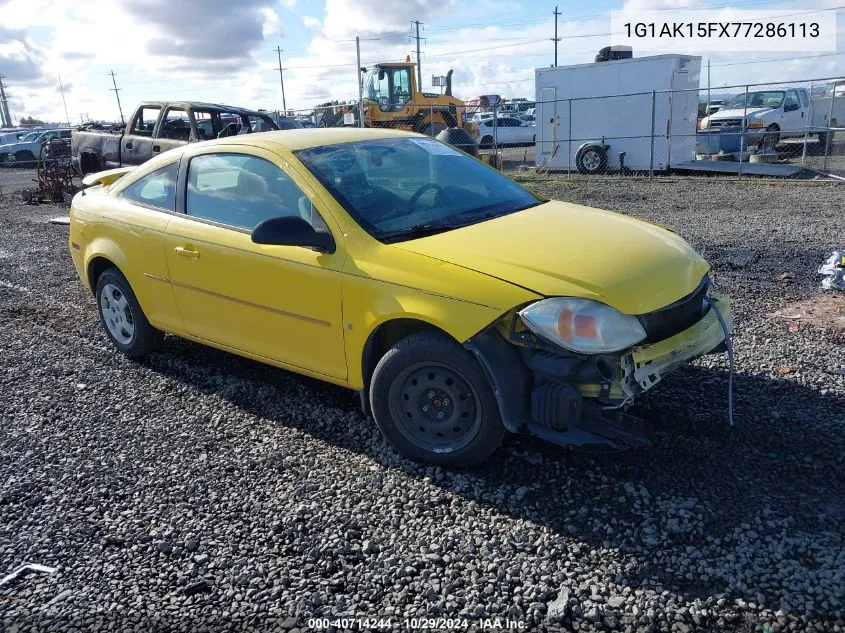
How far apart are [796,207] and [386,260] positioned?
33.1ft

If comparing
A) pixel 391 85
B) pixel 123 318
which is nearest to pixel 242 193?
pixel 123 318

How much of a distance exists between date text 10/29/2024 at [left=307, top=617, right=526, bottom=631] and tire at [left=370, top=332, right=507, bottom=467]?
974 mm

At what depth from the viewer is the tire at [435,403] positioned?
336 centimetres

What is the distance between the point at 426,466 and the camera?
145 inches

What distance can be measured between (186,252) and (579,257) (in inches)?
97.7

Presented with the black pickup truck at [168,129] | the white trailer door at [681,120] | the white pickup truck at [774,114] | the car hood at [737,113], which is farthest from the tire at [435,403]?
the car hood at [737,113]

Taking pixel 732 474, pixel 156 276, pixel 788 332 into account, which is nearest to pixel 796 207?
pixel 788 332

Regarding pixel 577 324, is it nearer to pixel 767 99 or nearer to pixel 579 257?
pixel 579 257

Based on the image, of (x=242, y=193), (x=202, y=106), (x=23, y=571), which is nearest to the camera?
(x=23, y=571)

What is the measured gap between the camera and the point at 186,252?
14.6 feet

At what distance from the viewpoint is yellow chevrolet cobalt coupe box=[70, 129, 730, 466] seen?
3236 mm

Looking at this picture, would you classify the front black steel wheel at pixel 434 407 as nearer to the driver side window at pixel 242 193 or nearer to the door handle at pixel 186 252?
the driver side window at pixel 242 193

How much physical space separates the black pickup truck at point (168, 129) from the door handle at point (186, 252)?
8.59 m

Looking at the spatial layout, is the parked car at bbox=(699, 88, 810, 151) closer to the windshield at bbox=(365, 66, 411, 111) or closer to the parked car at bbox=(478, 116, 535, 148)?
the windshield at bbox=(365, 66, 411, 111)
